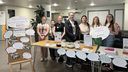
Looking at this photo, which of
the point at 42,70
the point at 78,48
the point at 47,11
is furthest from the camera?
the point at 47,11

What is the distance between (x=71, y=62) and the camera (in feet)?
14.9

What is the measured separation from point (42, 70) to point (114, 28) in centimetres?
214

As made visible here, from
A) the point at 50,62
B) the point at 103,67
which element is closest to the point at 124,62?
the point at 103,67

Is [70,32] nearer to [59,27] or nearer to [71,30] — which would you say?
[71,30]

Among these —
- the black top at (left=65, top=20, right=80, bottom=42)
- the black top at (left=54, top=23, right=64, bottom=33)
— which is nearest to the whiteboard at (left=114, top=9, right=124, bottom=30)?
the black top at (left=54, top=23, right=64, bottom=33)

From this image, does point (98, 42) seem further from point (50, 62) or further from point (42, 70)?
point (50, 62)

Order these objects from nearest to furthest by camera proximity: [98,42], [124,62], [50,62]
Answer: [124,62]
[98,42]
[50,62]

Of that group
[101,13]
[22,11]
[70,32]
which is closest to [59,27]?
[70,32]

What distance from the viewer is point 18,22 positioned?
3.76m

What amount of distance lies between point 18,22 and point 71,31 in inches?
55.9

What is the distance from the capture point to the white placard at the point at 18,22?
3.70 m

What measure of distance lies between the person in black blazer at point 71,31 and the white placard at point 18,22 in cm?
112

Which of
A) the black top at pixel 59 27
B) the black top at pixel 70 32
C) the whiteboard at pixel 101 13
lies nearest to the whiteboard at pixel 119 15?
the whiteboard at pixel 101 13

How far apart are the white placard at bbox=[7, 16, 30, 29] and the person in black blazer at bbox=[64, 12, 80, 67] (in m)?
1.12
